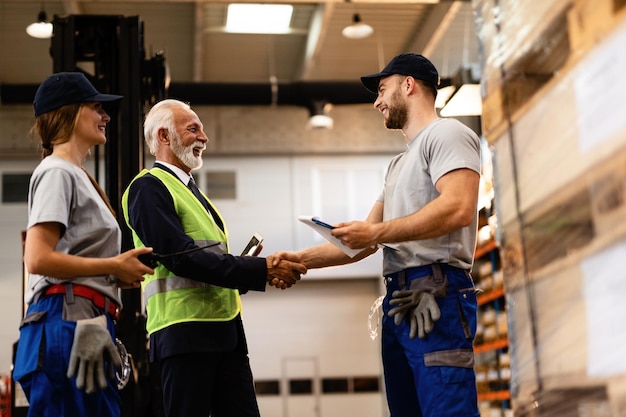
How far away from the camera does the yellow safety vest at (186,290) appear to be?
334 cm

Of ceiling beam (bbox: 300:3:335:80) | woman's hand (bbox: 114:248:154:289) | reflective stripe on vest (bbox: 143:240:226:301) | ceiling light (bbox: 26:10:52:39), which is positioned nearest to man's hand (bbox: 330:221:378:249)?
reflective stripe on vest (bbox: 143:240:226:301)

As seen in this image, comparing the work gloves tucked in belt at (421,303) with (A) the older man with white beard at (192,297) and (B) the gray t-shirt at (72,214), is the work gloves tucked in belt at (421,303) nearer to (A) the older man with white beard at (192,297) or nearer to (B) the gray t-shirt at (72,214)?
(A) the older man with white beard at (192,297)

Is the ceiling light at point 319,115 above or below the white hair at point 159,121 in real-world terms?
above

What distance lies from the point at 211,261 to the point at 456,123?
1102mm

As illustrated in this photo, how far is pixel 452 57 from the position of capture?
546 inches

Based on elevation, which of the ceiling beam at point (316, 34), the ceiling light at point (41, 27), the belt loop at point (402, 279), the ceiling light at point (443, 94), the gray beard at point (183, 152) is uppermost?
the ceiling beam at point (316, 34)

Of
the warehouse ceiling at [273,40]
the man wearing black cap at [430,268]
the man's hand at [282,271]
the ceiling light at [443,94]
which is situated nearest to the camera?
the man wearing black cap at [430,268]

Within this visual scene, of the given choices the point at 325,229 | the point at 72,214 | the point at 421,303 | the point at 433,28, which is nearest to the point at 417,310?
the point at 421,303

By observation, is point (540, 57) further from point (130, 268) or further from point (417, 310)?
point (130, 268)

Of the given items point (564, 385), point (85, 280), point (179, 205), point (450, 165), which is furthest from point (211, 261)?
point (564, 385)

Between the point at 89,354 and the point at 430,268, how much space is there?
125 centimetres

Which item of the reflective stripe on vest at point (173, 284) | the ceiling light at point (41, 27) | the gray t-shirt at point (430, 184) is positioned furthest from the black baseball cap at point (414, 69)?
the ceiling light at point (41, 27)

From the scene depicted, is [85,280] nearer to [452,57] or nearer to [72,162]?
[72,162]

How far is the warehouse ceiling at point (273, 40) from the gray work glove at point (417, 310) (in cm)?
829
